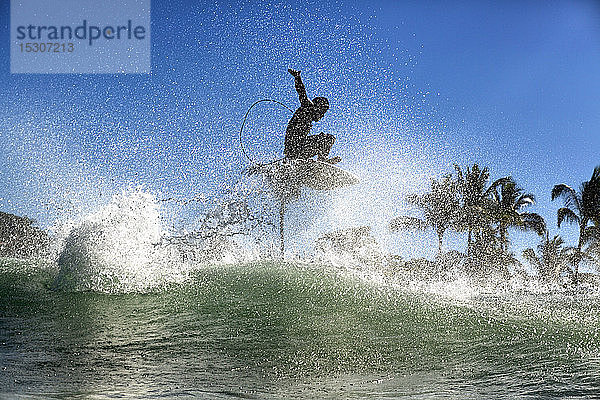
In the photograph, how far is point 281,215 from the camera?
41.6 feet

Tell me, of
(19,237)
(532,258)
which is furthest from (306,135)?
(532,258)

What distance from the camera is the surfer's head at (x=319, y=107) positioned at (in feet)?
41.3

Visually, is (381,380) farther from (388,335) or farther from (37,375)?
(37,375)

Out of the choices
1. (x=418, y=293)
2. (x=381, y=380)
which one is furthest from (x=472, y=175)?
(x=381, y=380)

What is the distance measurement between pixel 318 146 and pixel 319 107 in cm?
92

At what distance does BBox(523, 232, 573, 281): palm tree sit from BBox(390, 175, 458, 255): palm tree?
5396 millimetres

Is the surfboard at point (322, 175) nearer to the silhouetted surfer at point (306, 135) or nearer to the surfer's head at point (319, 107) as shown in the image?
the silhouetted surfer at point (306, 135)

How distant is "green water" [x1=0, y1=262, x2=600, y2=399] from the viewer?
13.1 ft

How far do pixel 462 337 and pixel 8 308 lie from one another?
17.0 ft

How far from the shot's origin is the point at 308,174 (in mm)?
13023

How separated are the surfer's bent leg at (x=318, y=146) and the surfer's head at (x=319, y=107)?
46 centimetres

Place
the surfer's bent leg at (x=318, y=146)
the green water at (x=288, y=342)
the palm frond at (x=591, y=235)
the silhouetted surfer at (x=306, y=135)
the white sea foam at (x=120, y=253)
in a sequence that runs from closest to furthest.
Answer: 1. the green water at (x=288, y=342)
2. the white sea foam at (x=120, y=253)
3. the silhouetted surfer at (x=306, y=135)
4. the surfer's bent leg at (x=318, y=146)
5. the palm frond at (x=591, y=235)

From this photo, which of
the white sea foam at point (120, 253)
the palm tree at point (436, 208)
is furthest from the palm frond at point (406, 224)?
the white sea foam at point (120, 253)

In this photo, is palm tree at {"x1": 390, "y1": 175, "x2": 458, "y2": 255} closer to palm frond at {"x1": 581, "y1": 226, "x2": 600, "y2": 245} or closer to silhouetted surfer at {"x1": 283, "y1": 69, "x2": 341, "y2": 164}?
palm frond at {"x1": 581, "y1": 226, "x2": 600, "y2": 245}
